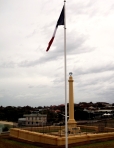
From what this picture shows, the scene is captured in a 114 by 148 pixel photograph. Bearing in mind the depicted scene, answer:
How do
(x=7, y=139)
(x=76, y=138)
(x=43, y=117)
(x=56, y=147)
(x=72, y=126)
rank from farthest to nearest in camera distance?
1. (x=43, y=117)
2. (x=72, y=126)
3. (x=7, y=139)
4. (x=76, y=138)
5. (x=56, y=147)

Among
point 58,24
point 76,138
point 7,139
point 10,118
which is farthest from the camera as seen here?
point 10,118

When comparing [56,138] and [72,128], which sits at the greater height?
[72,128]

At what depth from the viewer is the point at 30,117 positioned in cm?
7606

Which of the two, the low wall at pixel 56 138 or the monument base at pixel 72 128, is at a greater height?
the monument base at pixel 72 128

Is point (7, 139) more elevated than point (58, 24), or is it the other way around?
point (58, 24)

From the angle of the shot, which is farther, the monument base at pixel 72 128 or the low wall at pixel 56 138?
the monument base at pixel 72 128

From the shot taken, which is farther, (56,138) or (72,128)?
(72,128)

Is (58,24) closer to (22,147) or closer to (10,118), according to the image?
(22,147)

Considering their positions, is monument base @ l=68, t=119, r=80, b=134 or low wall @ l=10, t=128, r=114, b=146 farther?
monument base @ l=68, t=119, r=80, b=134

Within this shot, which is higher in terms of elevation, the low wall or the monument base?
the monument base

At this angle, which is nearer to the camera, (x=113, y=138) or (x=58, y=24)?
(x=58, y=24)

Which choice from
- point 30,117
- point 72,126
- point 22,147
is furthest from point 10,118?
point 22,147

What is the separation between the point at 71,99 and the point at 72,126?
285cm

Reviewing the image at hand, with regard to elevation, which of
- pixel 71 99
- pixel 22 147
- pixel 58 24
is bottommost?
pixel 22 147
